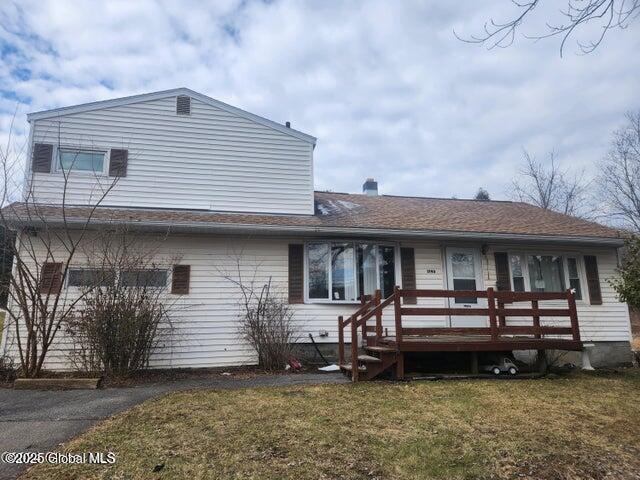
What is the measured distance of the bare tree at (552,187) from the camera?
2552 centimetres

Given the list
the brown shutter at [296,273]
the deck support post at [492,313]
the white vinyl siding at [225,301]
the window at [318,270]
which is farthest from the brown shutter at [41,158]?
the deck support post at [492,313]

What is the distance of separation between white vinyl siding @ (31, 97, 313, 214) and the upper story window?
533 cm

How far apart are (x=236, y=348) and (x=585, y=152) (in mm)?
16096

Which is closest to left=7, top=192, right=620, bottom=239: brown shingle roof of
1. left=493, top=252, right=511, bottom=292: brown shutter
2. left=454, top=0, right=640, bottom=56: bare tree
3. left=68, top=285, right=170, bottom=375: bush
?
left=493, top=252, right=511, bottom=292: brown shutter

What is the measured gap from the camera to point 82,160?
32.1ft

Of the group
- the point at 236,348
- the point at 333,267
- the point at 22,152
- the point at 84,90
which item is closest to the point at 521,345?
the point at 333,267

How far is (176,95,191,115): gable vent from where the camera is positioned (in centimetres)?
1055

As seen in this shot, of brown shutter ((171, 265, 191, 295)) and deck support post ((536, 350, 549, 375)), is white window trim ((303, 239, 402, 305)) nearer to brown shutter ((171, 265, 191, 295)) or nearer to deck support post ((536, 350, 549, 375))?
brown shutter ((171, 265, 191, 295))

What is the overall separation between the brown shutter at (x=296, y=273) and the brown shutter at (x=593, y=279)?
7.16 m

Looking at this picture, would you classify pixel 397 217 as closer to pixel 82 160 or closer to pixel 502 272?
pixel 502 272

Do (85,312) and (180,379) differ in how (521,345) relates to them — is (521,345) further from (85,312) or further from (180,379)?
(85,312)

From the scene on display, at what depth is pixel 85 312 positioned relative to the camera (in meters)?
7.64

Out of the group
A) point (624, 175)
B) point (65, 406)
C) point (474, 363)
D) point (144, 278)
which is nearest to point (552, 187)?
point (624, 175)

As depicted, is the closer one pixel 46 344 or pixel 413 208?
pixel 46 344
